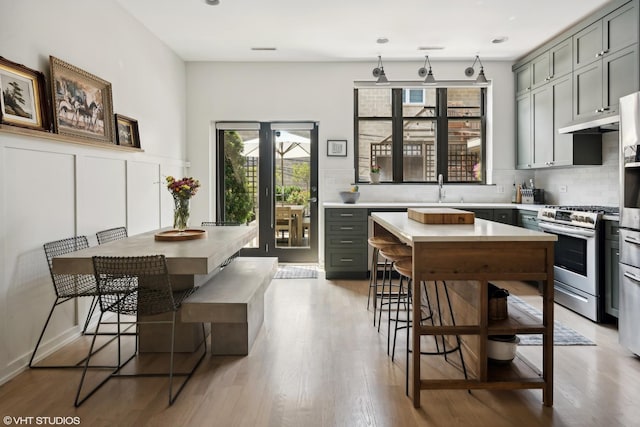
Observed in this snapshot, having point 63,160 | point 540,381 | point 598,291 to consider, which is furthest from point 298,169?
point 540,381

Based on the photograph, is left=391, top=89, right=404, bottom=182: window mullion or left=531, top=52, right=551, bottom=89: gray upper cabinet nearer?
left=531, top=52, right=551, bottom=89: gray upper cabinet

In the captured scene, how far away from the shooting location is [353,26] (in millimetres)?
4441

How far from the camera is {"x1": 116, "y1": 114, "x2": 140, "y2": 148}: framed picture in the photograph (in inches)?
152

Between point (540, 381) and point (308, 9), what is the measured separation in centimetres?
367

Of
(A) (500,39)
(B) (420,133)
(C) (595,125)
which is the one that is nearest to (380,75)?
(B) (420,133)

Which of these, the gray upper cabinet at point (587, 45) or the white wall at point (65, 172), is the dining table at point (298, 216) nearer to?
the white wall at point (65, 172)

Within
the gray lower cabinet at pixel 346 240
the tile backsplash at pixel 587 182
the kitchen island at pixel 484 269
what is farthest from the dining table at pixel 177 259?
the tile backsplash at pixel 587 182

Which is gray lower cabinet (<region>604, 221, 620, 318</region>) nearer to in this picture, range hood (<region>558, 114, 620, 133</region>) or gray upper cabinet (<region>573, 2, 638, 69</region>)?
range hood (<region>558, 114, 620, 133</region>)

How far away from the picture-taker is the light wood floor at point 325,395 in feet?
6.77

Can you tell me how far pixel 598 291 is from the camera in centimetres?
350

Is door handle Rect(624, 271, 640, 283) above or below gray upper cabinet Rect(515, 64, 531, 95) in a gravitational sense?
below

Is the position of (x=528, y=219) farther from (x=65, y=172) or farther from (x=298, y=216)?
(x=65, y=172)

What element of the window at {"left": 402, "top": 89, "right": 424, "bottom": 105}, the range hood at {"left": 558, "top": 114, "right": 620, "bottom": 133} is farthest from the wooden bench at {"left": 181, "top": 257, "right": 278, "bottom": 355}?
the window at {"left": 402, "top": 89, "right": 424, "bottom": 105}

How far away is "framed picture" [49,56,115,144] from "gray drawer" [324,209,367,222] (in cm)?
256
